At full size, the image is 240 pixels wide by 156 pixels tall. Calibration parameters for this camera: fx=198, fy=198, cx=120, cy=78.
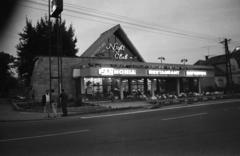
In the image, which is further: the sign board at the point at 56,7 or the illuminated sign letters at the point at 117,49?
the illuminated sign letters at the point at 117,49

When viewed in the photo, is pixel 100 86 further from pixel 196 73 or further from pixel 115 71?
pixel 196 73

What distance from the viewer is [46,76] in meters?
25.4

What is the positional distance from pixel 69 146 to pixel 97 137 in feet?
4.30

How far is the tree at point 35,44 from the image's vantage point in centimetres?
3491

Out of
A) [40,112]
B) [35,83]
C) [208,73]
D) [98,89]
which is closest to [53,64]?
[35,83]

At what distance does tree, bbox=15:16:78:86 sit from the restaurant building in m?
7.72

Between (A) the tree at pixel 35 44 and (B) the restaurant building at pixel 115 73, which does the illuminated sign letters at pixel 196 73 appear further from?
(A) the tree at pixel 35 44

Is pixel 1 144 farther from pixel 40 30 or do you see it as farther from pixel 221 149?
pixel 40 30

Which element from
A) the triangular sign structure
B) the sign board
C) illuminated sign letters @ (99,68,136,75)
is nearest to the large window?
illuminated sign letters @ (99,68,136,75)

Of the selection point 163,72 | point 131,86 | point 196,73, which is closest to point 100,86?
point 131,86

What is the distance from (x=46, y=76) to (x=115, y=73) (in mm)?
8942

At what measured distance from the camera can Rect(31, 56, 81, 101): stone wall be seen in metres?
24.8

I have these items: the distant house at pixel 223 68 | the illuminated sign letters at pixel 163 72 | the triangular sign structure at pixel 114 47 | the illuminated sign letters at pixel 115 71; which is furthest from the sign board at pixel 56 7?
the distant house at pixel 223 68

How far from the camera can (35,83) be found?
24641 millimetres
